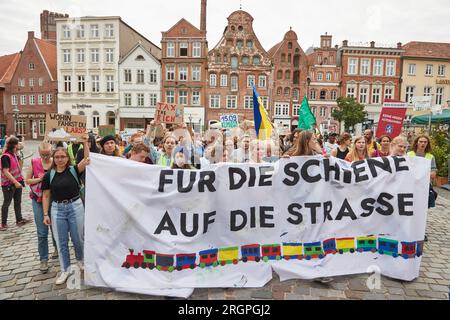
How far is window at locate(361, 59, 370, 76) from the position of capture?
142 feet

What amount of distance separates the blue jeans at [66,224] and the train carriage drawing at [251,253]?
222cm

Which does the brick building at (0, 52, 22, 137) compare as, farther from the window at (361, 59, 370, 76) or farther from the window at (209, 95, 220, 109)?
the window at (361, 59, 370, 76)

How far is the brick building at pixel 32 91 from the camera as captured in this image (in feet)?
142

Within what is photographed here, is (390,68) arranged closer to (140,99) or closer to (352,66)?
(352,66)

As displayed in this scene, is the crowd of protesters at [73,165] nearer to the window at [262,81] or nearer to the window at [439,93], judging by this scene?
the window at [262,81]

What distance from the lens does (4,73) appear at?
4703 centimetres

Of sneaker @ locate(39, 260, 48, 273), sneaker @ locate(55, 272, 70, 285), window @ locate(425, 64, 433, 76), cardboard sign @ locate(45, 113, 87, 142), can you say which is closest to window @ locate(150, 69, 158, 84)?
window @ locate(425, 64, 433, 76)

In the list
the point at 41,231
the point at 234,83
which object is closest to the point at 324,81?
the point at 234,83

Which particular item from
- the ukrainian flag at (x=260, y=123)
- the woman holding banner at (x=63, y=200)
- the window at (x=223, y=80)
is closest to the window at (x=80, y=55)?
the window at (x=223, y=80)

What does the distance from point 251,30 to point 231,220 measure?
1621 inches

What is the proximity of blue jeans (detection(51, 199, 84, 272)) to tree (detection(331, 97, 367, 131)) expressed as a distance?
37.6 m

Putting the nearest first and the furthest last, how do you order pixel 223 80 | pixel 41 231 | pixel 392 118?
pixel 41 231, pixel 392 118, pixel 223 80

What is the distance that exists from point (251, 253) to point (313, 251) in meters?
0.86
